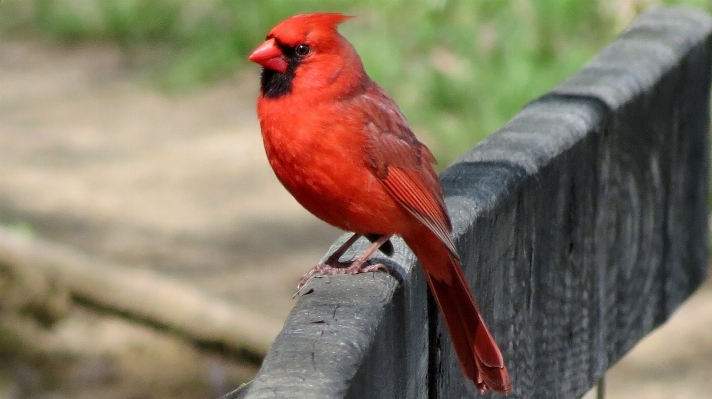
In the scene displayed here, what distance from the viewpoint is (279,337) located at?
146 centimetres

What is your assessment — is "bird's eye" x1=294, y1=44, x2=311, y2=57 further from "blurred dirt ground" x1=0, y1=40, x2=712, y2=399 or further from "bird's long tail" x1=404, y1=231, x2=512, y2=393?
"blurred dirt ground" x1=0, y1=40, x2=712, y2=399

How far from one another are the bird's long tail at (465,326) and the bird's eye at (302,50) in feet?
1.89

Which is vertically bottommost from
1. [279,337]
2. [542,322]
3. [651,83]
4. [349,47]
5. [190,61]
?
[542,322]

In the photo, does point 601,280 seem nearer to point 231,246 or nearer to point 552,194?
point 552,194

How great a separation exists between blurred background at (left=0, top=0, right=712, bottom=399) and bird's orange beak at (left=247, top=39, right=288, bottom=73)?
220 centimetres

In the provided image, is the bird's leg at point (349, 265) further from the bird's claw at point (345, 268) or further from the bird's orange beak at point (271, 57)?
the bird's orange beak at point (271, 57)

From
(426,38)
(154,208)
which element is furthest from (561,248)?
(426,38)

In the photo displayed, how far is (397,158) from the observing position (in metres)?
2.28

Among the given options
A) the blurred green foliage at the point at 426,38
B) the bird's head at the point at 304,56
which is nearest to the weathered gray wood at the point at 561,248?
the bird's head at the point at 304,56

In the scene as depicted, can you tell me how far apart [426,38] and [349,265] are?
485 cm

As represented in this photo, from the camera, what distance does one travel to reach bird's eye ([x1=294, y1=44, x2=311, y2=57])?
7.42 ft

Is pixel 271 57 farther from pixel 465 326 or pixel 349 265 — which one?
pixel 465 326

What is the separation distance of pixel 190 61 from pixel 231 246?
2273 mm

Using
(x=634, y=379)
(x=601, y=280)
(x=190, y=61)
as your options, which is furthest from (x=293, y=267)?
(x=601, y=280)
